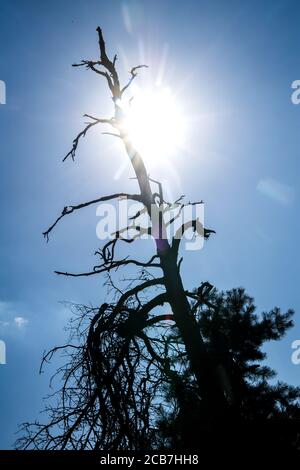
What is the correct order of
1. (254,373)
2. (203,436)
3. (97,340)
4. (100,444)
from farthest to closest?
(254,373), (97,340), (100,444), (203,436)

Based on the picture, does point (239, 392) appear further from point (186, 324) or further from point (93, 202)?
point (93, 202)

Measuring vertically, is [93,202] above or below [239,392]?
above

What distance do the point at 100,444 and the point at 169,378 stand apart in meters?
1.28

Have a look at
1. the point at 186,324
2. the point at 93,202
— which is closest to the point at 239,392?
Answer: the point at 186,324

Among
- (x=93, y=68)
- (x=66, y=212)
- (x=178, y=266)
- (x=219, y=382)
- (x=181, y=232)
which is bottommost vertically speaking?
(x=219, y=382)

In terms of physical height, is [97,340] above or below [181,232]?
below

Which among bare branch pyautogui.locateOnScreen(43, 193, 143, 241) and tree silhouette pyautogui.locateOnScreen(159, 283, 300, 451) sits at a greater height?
bare branch pyautogui.locateOnScreen(43, 193, 143, 241)

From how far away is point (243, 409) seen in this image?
4.14 metres

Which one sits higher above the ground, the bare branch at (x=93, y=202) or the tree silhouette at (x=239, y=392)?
the bare branch at (x=93, y=202)

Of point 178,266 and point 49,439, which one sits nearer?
point 49,439
